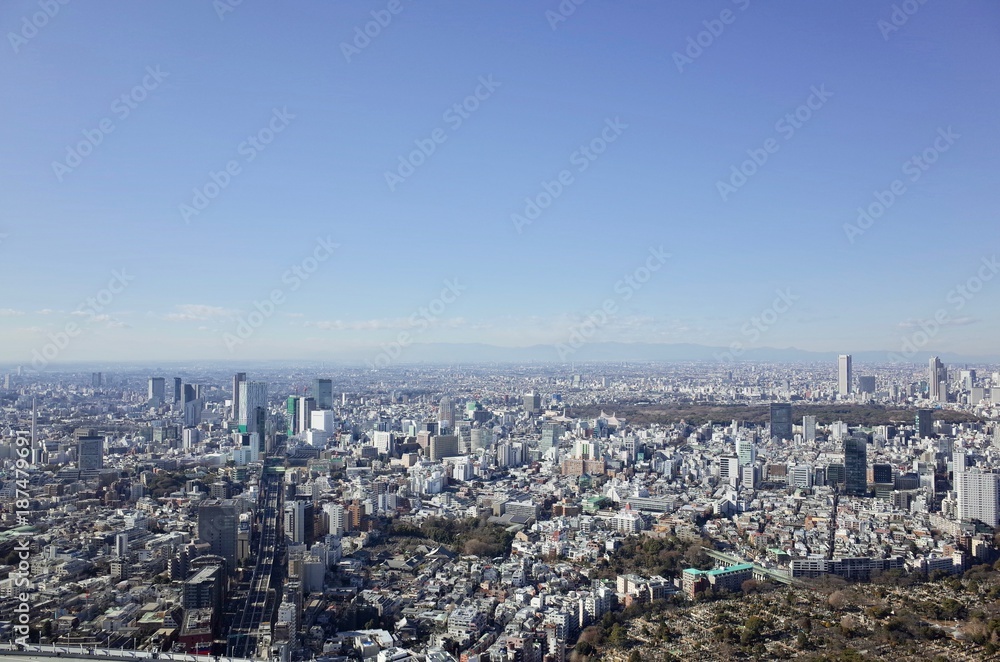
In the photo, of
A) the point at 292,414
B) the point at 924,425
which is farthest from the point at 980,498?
the point at 292,414

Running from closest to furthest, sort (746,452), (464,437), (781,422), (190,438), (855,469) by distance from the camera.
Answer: (855,469), (746,452), (190,438), (464,437), (781,422)

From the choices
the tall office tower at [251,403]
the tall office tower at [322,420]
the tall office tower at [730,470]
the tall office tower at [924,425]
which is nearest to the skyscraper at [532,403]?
the tall office tower at [322,420]

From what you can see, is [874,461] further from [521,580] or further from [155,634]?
[155,634]

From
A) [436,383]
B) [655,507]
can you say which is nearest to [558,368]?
[436,383]

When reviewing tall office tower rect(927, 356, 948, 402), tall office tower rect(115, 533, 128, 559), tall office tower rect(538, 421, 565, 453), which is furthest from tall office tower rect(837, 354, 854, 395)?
tall office tower rect(115, 533, 128, 559)

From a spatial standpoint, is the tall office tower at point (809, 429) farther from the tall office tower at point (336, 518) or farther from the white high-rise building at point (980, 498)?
the tall office tower at point (336, 518)

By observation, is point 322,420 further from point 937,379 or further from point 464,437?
point 937,379

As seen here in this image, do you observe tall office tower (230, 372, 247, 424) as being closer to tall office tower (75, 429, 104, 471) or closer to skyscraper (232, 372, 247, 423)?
skyscraper (232, 372, 247, 423)
